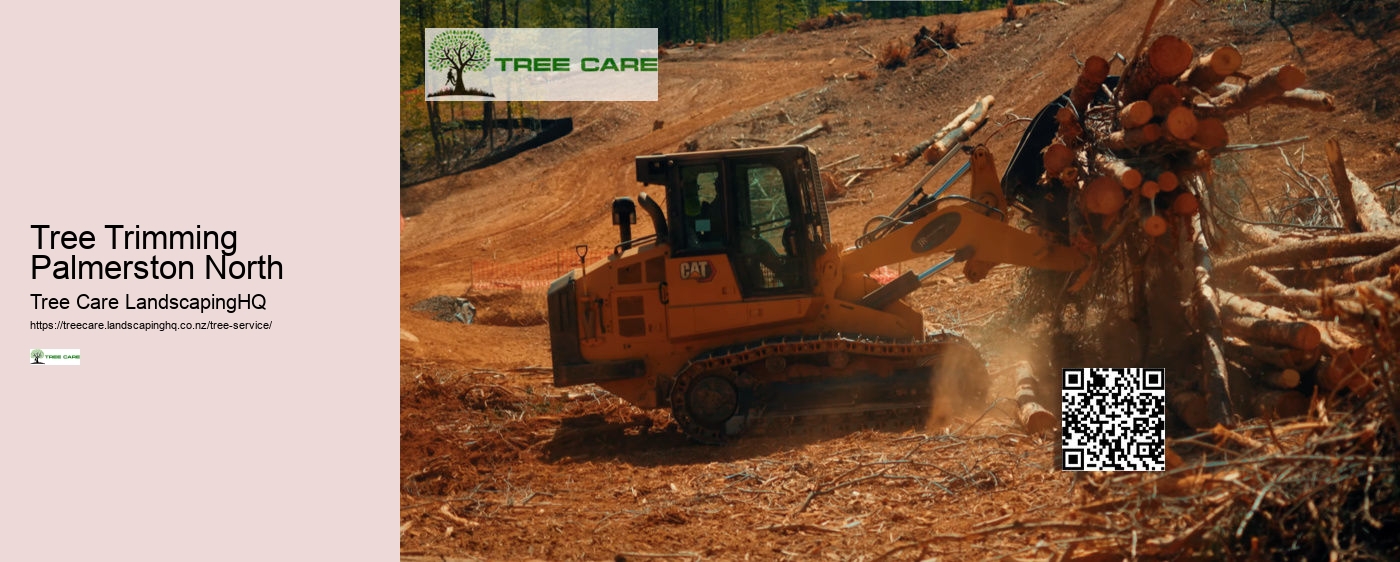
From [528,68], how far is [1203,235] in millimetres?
35777

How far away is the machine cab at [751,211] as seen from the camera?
10.5 meters

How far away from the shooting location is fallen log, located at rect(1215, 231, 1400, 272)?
930 cm

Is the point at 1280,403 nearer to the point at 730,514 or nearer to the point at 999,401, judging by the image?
the point at 999,401

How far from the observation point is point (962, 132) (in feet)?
75.6

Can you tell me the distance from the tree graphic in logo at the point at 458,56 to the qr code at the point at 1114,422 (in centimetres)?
3144

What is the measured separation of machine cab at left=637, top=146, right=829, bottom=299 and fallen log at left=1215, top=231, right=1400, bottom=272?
3.53 m

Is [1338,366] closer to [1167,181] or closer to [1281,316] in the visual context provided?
[1281,316]

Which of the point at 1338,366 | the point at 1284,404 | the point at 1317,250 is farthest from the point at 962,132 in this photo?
the point at 1338,366

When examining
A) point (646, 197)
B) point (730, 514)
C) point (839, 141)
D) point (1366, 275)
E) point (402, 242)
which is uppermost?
point (839, 141)

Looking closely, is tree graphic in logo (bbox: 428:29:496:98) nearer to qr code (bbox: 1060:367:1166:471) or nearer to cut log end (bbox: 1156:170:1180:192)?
cut log end (bbox: 1156:170:1180:192)

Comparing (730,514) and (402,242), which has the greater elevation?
(402,242)

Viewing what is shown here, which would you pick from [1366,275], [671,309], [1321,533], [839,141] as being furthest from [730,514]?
[839,141]

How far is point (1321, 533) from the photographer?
5.04 meters

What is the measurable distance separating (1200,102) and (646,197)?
14.9 ft
